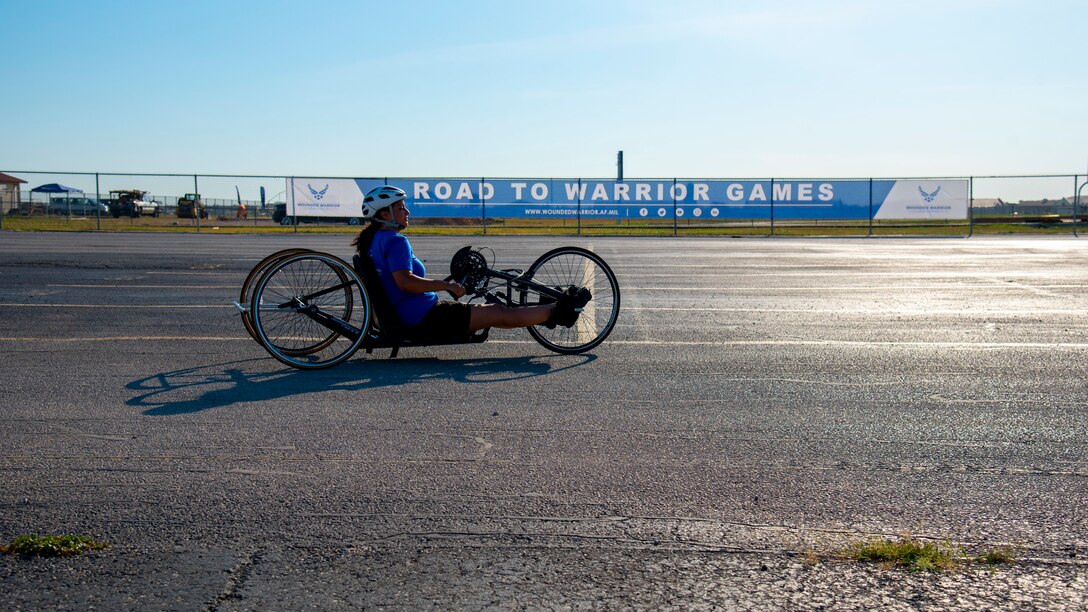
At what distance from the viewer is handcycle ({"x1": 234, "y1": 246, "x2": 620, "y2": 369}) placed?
258 inches

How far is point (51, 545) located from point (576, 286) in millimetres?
4556

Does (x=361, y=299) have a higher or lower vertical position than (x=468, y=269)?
lower

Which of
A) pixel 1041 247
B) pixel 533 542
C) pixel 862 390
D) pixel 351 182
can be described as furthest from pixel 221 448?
pixel 351 182

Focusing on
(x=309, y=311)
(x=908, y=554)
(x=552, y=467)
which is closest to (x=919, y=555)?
(x=908, y=554)

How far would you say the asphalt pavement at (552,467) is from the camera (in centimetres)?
290

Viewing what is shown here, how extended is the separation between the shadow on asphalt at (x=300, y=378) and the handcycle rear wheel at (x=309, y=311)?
8.2 inches

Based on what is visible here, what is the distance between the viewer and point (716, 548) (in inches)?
125

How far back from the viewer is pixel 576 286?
7.14 meters

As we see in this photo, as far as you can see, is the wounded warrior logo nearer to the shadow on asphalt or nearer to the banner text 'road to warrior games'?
the banner text 'road to warrior games'

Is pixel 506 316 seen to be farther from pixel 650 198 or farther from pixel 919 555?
pixel 650 198

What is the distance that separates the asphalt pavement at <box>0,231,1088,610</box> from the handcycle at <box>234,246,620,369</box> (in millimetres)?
224

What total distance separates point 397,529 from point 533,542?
20.1 inches

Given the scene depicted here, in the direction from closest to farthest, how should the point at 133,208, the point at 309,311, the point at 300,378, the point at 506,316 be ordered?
the point at 300,378 → the point at 309,311 → the point at 506,316 → the point at 133,208

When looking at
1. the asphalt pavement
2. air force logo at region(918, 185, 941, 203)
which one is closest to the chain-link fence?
air force logo at region(918, 185, 941, 203)
